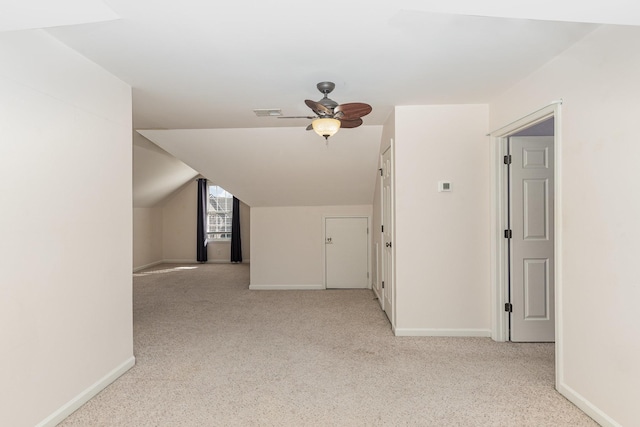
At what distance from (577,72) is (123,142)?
320 cm

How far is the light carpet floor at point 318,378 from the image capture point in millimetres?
2301

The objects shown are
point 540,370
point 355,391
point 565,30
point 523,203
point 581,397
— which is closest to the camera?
point 565,30

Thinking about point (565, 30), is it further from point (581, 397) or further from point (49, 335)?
point (49, 335)

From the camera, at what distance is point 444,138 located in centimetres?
377

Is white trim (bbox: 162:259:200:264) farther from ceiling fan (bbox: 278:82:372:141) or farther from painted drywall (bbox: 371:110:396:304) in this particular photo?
ceiling fan (bbox: 278:82:372:141)

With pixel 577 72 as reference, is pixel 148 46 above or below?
above

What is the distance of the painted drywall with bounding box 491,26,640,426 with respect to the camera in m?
1.98

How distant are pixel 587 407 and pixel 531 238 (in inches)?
64.2

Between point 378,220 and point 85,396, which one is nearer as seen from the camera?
point 85,396

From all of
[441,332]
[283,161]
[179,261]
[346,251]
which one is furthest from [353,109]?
[179,261]

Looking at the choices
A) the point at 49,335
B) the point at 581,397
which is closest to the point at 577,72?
the point at 581,397

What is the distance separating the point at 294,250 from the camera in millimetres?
A: 6289

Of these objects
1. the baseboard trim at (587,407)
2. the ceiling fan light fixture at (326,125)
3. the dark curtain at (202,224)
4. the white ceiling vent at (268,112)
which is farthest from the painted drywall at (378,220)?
the dark curtain at (202,224)

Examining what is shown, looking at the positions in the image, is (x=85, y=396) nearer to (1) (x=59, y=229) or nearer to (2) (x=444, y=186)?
(1) (x=59, y=229)
